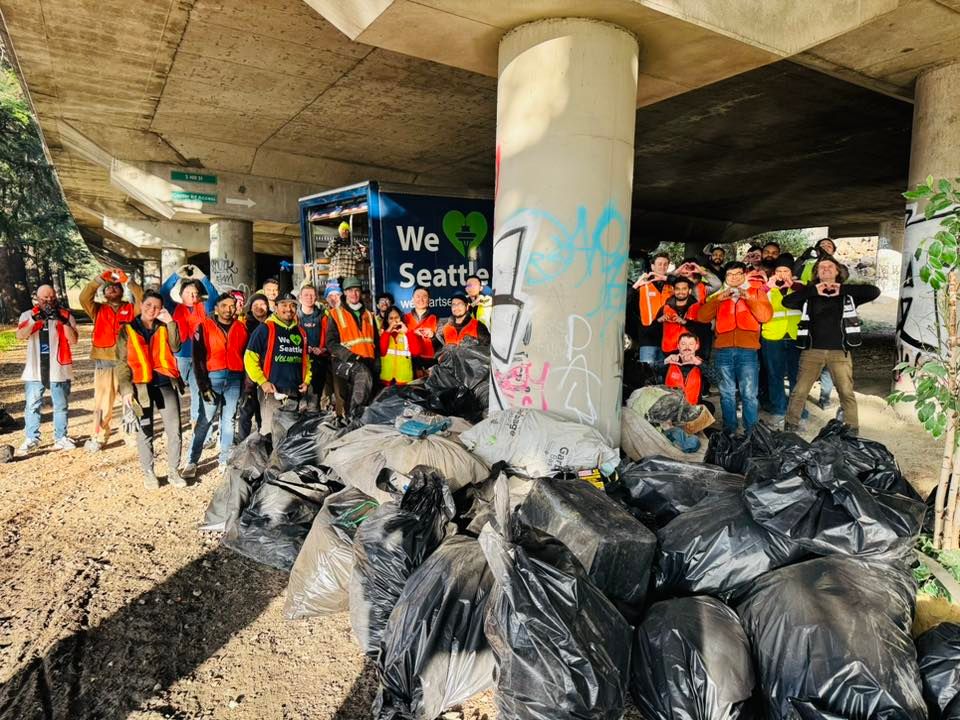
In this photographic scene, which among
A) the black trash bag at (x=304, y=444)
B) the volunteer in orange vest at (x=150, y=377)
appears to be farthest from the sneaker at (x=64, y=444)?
the black trash bag at (x=304, y=444)

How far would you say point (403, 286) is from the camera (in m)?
8.43

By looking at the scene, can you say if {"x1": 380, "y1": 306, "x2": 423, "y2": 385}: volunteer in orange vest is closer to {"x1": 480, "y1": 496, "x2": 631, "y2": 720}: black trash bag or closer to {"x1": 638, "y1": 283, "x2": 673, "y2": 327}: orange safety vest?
{"x1": 638, "y1": 283, "x2": 673, "y2": 327}: orange safety vest

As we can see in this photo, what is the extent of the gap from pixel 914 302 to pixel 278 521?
6127mm

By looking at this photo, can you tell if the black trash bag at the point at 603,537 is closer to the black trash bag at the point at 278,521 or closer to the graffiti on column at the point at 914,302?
the black trash bag at the point at 278,521

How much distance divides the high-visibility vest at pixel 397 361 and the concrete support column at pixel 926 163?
15.6 ft

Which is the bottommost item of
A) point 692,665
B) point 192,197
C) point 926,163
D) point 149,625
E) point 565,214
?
point 149,625

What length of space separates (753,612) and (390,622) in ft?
4.58

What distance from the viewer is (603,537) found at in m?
2.46

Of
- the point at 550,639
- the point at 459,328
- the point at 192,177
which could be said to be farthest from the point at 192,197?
the point at 550,639

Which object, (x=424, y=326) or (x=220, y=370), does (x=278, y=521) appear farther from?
(x=424, y=326)

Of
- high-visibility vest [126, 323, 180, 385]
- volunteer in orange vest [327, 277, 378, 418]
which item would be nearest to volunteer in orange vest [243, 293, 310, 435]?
volunteer in orange vest [327, 277, 378, 418]

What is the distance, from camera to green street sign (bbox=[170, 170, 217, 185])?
11248 millimetres

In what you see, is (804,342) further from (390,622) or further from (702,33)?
(390,622)

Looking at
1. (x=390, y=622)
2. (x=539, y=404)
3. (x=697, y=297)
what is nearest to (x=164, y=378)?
(x=539, y=404)
